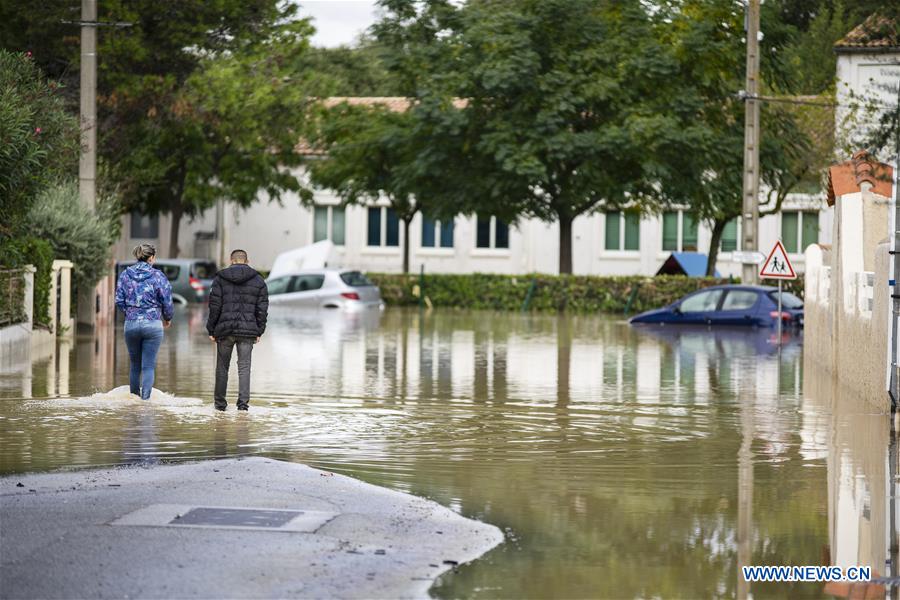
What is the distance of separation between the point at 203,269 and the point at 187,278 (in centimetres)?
146

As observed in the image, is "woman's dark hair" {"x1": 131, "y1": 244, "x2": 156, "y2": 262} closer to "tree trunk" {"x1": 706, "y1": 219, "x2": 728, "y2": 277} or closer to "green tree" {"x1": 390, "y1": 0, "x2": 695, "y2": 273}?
"green tree" {"x1": 390, "y1": 0, "x2": 695, "y2": 273}

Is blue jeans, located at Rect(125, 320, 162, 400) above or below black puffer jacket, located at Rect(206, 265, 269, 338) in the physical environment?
below

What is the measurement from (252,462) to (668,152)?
116 ft

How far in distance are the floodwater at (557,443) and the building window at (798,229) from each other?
127 feet

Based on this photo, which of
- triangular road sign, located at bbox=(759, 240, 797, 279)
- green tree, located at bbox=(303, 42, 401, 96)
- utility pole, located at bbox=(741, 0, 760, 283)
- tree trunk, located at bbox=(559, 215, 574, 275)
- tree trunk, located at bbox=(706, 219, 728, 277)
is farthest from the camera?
green tree, located at bbox=(303, 42, 401, 96)

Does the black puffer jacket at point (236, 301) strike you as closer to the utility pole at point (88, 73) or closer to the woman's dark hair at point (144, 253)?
the woman's dark hair at point (144, 253)

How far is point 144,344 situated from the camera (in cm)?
1634

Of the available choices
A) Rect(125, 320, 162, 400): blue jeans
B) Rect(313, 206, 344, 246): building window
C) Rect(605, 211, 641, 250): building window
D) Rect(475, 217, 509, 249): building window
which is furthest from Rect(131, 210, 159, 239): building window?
Rect(125, 320, 162, 400): blue jeans

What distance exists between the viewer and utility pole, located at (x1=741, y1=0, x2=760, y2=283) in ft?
119

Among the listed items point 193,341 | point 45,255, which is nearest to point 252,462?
point 45,255

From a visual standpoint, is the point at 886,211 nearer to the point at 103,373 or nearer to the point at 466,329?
the point at 103,373

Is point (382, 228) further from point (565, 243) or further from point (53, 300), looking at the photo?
point (53, 300)

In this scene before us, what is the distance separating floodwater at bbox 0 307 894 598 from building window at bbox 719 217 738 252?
38.5 metres

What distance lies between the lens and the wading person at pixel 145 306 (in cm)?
1623
